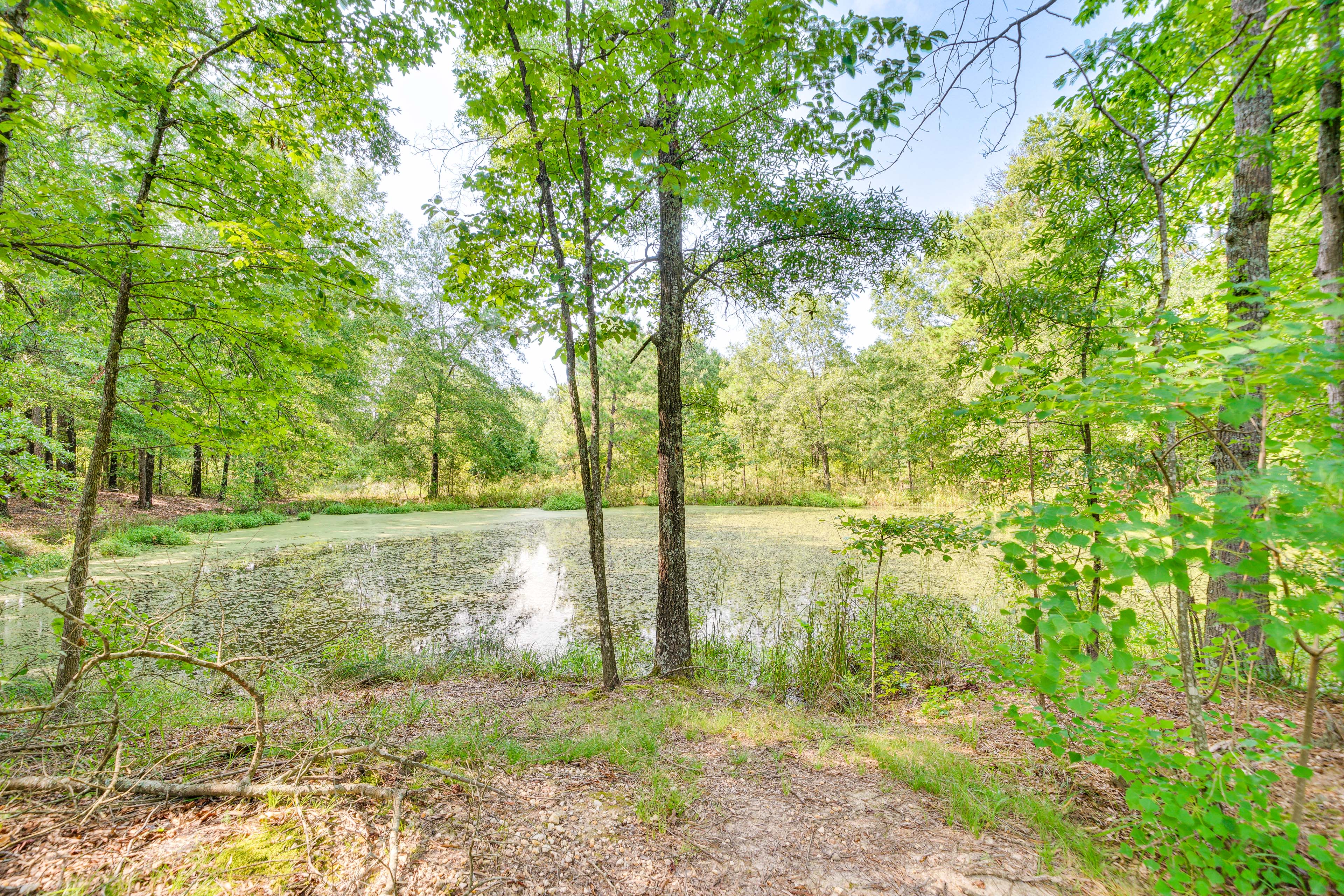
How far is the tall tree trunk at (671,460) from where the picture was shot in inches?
143

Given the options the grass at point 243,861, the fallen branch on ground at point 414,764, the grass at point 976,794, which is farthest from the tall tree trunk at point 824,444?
the grass at point 243,861

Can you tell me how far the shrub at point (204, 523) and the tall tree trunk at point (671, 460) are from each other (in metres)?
12.5

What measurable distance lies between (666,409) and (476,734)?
2468 millimetres

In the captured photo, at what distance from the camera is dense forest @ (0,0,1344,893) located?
134 cm

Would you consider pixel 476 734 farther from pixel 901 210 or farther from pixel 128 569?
pixel 128 569

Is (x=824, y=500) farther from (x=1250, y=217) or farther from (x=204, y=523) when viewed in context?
(x=204, y=523)

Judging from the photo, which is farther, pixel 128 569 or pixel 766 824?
pixel 128 569

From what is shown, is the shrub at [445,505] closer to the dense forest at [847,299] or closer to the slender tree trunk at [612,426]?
the slender tree trunk at [612,426]

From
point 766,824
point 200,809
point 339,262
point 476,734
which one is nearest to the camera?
point 200,809

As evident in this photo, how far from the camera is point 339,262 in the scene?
2887 millimetres

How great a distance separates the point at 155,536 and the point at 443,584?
7.18 meters

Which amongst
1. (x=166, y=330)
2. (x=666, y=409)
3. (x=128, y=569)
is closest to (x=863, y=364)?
(x=666, y=409)

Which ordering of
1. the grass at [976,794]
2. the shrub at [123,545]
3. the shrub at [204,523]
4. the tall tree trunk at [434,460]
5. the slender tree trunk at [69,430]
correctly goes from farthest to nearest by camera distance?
the tall tree trunk at [434,460] < the slender tree trunk at [69,430] < the shrub at [204,523] < the shrub at [123,545] < the grass at [976,794]

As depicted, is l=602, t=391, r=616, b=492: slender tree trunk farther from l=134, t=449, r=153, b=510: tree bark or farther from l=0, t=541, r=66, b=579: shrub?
l=134, t=449, r=153, b=510: tree bark
